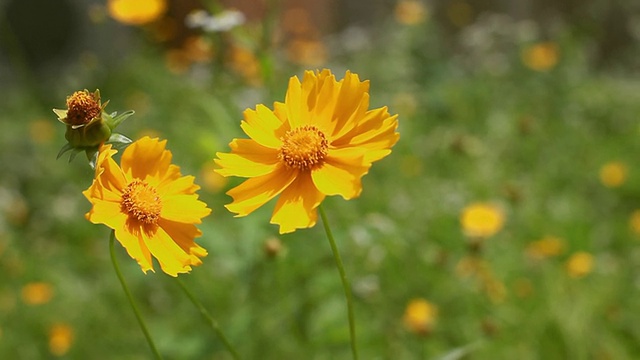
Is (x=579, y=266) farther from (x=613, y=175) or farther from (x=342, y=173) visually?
(x=342, y=173)

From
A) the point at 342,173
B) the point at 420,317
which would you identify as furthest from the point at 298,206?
the point at 420,317

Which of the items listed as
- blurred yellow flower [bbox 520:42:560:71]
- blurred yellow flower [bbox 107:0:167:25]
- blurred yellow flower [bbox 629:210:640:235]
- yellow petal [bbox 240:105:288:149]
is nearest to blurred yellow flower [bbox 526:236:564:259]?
blurred yellow flower [bbox 629:210:640:235]

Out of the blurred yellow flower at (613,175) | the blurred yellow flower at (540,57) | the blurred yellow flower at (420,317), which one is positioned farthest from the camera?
the blurred yellow flower at (540,57)

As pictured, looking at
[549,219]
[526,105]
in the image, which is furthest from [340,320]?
[526,105]

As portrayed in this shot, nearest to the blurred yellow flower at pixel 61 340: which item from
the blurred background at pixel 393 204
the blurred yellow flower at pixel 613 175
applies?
the blurred background at pixel 393 204

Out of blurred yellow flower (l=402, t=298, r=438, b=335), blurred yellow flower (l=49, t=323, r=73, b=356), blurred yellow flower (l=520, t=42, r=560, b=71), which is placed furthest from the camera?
blurred yellow flower (l=520, t=42, r=560, b=71)

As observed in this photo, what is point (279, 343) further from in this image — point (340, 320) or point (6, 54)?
point (6, 54)

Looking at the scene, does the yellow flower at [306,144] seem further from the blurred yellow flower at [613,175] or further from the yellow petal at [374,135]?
the blurred yellow flower at [613,175]

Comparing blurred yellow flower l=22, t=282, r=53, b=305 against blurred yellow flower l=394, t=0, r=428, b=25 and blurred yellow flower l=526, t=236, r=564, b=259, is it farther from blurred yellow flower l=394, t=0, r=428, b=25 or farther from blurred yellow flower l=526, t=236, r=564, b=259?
blurred yellow flower l=394, t=0, r=428, b=25
